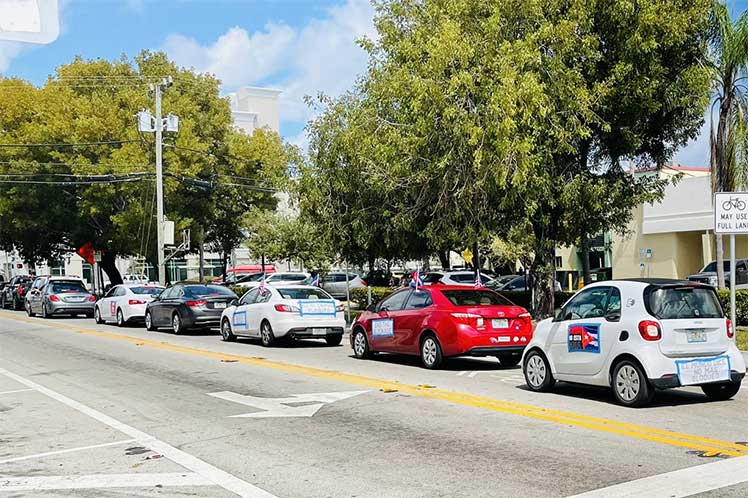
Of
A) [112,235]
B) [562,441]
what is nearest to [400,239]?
[562,441]

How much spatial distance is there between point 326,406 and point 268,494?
13.8ft

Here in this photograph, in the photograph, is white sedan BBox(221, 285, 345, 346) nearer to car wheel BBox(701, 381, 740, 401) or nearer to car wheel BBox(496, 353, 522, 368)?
car wheel BBox(496, 353, 522, 368)

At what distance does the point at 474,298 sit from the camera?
14.8 meters

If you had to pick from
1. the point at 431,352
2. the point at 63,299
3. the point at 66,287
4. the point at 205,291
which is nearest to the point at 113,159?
the point at 66,287

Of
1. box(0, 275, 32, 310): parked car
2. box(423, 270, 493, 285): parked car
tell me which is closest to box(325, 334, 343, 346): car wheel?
box(423, 270, 493, 285): parked car

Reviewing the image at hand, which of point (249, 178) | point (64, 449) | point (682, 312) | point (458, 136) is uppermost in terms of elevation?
point (249, 178)

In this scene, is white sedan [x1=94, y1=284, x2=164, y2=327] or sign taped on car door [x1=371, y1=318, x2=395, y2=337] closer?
sign taped on car door [x1=371, y1=318, x2=395, y2=337]

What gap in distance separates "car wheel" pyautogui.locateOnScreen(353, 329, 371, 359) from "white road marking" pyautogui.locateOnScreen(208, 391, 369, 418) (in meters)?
4.77

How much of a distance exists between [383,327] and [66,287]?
22.5 metres

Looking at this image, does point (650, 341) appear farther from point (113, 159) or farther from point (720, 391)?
point (113, 159)

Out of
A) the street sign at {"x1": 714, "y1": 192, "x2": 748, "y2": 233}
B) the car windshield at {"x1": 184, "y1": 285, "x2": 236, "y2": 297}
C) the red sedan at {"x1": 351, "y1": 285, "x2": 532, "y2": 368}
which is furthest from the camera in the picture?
the car windshield at {"x1": 184, "y1": 285, "x2": 236, "y2": 297}

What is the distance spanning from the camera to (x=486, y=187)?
1944 cm

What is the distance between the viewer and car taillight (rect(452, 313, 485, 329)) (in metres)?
14.3

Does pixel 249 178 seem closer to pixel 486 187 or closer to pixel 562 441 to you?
pixel 486 187
